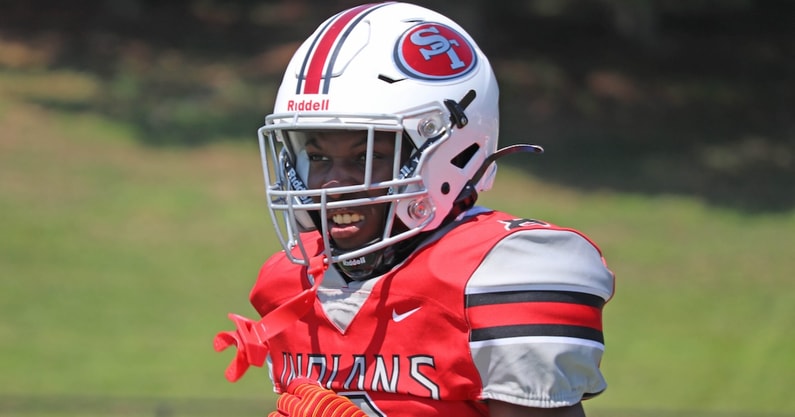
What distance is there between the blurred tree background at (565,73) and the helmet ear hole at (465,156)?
10.7m

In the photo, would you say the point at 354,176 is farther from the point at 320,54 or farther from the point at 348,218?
the point at 320,54

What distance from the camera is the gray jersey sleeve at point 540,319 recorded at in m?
1.93

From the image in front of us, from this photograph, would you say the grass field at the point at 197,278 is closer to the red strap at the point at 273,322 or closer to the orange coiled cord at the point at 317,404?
the red strap at the point at 273,322

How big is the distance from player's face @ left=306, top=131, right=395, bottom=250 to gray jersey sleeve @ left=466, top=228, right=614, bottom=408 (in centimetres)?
28

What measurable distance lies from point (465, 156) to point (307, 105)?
13.4 inches

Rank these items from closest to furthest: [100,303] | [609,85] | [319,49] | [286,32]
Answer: [319,49] < [100,303] < [609,85] < [286,32]

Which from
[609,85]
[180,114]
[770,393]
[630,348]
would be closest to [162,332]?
[630,348]

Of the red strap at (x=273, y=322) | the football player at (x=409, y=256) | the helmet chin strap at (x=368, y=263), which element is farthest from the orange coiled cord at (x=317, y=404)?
the helmet chin strap at (x=368, y=263)

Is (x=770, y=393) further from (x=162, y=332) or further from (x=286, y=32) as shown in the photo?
(x=286, y=32)

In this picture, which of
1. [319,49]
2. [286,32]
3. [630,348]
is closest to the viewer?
[319,49]

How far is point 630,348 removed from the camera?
877 centimetres

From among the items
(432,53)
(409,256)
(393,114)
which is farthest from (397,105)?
(409,256)

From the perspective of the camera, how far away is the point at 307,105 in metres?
2.22

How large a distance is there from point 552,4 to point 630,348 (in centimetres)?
Answer: 876
